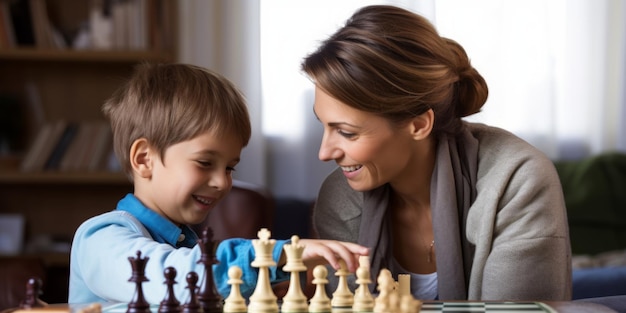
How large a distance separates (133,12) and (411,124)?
2.06m

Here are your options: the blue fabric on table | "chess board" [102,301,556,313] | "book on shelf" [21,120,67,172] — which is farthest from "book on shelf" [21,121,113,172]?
"chess board" [102,301,556,313]

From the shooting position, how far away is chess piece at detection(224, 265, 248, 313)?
132 centimetres

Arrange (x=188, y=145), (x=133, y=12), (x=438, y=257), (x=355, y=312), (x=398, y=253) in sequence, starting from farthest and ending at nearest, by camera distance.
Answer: (x=133, y=12) → (x=398, y=253) → (x=438, y=257) → (x=188, y=145) → (x=355, y=312)

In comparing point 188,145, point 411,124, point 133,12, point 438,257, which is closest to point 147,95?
point 188,145

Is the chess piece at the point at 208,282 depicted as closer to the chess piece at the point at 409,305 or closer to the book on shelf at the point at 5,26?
the chess piece at the point at 409,305

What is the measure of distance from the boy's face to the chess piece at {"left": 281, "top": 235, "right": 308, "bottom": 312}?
0.47 m

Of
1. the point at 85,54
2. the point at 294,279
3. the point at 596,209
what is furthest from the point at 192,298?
the point at 596,209

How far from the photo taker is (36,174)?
3873mm

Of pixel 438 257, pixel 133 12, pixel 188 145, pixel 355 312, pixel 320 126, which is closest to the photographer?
pixel 355 312

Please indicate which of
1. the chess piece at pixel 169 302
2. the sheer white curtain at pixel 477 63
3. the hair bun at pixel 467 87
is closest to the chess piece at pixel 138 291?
the chess piece at pixel 169 302

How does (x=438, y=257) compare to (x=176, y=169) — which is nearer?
(x=176, y=169)

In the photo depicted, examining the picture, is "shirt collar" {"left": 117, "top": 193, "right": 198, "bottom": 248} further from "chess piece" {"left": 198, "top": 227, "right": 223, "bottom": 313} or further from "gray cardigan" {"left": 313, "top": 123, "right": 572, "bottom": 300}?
"gray cardigan" {"left": 313, "top": 123, "right": 572, "bottom": 300}

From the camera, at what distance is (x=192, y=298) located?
1.27 m

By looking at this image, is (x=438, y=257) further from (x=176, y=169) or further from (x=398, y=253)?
(x=176, y=169)
